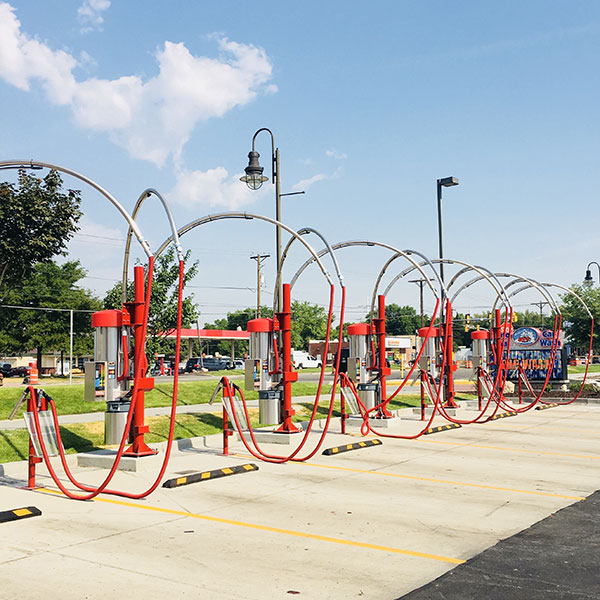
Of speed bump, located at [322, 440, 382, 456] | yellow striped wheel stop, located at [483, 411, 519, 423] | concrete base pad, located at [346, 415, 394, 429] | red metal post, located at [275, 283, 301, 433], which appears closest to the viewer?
speed bump, located at [322, 440, 382, 456]

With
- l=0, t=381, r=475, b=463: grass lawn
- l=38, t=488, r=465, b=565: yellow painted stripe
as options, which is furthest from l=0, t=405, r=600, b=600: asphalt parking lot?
l=0, t=381, r=475, b=463: grass lawn

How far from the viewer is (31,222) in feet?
91.6

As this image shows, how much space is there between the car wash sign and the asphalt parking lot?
669 inches

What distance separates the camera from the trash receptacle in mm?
13107

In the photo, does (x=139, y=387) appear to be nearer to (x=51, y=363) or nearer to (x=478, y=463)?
(x=478, y=463)

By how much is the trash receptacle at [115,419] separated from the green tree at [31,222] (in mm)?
15878

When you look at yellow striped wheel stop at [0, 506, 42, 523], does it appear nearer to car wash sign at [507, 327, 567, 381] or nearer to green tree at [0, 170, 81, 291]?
green tree at [0, 170, 81, 291]

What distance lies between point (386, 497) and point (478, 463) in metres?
3.72

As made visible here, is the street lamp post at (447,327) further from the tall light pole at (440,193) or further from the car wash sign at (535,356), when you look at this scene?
the car wash sign at (535,356)

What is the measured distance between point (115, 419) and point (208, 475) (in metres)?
2.78

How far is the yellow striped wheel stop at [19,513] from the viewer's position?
8.45 metres

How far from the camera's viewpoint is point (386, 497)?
9898 millimetres

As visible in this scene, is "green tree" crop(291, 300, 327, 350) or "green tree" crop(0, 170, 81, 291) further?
"green tree" crop(291, 300, 327, 350)

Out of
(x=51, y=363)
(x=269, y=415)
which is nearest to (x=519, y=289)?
(x=269, y=415)
